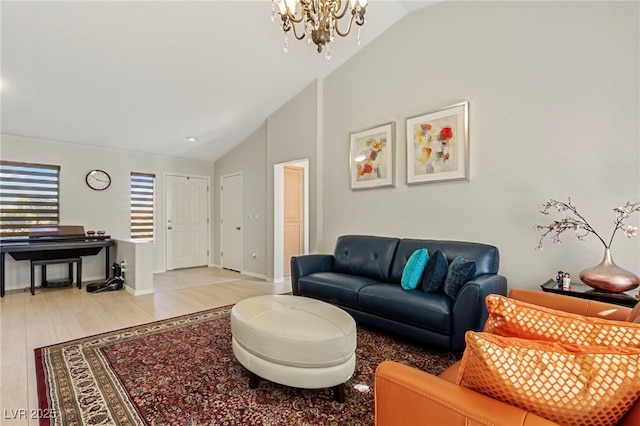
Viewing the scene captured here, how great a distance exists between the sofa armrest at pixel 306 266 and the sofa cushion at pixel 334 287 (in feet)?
0.27

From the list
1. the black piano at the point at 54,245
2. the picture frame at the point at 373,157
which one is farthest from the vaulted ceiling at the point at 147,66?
the black piano at the point at 54,245

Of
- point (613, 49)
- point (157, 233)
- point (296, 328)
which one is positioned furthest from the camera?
point (157, 233)

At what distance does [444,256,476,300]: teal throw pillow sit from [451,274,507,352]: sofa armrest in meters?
0.11

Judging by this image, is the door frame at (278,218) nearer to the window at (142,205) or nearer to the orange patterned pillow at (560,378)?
the window at (142,205)

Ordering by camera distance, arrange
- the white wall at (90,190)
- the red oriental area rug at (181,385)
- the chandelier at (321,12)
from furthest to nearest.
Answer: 1. the white wall at (90,190)
2. the chandelier at (321,12)
3. the red oriental area rug at (181,385)

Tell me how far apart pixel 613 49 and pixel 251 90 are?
382 centimetres

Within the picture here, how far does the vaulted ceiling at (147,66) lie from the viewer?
9.26ft

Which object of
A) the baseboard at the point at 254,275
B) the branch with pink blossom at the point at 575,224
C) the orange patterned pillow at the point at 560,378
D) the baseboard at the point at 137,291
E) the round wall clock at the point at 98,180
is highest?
the round wall clock at the point at 98,180

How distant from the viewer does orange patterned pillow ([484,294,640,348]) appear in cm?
86

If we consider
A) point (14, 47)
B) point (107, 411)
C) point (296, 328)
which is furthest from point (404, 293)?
point (14, 47)

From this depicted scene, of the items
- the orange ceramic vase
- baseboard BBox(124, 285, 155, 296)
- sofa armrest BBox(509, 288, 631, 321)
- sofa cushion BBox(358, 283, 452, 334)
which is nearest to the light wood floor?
baseboard BBox(124, 285, 155, 296)

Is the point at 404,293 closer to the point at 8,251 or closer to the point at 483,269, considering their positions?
the point at 483,269

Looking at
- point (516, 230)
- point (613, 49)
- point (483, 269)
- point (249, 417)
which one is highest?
point (613, 49)

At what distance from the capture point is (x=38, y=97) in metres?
3.63
